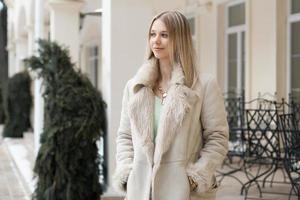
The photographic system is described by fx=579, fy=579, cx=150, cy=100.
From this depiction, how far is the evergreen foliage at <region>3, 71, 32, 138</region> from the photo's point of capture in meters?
15.7

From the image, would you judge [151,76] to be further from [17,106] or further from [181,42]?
[17,106]

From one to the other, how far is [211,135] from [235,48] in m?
8.18

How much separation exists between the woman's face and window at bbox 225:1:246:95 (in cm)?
759

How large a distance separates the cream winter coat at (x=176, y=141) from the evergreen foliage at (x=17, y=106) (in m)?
13.3

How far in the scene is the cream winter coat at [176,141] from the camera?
2676mm

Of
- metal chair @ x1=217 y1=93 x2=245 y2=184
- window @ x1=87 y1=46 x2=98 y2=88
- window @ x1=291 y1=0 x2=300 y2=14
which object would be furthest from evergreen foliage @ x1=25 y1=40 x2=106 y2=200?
window @ x1=87 y1=46 x2=98 y2=88

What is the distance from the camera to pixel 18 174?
10.2m

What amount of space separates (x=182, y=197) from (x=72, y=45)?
6.38m

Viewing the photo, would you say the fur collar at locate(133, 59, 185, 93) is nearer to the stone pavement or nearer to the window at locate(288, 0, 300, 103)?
the stone pavement

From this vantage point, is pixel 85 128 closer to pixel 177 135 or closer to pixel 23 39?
pixel 177 135

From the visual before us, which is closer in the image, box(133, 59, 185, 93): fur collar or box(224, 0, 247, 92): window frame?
box(133, 59, 185, 93): fur collar

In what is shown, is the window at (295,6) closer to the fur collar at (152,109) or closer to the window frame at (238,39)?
the window frame at (238,39)

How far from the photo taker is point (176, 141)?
2684 millimetres

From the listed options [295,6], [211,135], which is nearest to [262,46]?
[295,6]
